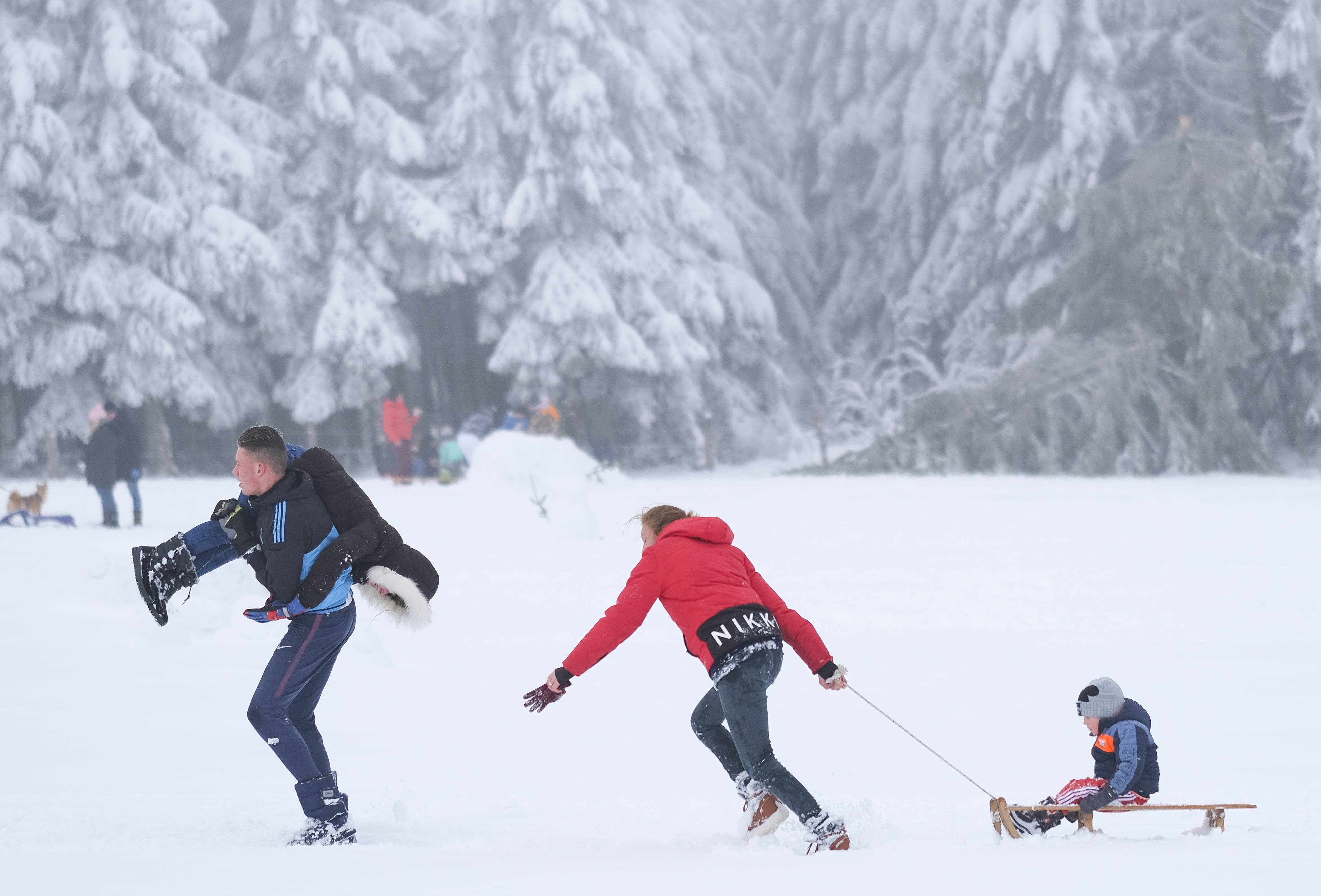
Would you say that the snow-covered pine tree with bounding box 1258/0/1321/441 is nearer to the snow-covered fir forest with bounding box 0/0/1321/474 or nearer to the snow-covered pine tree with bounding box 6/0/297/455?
the snow-covered fir forest with bounding box 0/0/1321/474

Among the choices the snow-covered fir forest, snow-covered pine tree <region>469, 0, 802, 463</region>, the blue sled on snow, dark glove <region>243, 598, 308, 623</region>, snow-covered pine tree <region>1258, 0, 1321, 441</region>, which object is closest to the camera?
dark glove <region>243, 598, 308, 623</region>

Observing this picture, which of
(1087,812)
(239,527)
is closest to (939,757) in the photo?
(1087,812)

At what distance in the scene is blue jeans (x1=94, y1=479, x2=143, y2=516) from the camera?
13.2 m

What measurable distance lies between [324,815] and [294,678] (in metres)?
0.50

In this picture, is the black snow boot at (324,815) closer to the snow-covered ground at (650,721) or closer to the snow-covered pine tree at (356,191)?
the snow-covered ground at (650,721)

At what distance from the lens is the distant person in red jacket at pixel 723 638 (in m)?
4.17

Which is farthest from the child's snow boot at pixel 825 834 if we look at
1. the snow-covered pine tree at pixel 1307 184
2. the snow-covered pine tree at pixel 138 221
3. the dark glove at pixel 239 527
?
the snow-covered pine tree at pixel 138 221

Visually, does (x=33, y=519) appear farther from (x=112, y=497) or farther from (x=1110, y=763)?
(x=1110, y=763)

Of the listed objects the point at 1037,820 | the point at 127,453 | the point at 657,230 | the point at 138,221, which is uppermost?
the point at 138,221

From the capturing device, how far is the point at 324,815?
4387mm

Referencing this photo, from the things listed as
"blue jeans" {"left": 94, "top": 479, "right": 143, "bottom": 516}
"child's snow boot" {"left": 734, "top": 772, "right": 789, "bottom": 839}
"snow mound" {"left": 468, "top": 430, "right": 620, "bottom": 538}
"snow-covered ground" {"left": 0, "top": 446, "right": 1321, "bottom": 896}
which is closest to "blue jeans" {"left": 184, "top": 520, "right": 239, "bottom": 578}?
"snow-covered ground" {"left": 0, "top": 446, "right": 1321, "bottom": 896}

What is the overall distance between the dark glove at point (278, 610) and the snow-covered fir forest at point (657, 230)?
1475cm

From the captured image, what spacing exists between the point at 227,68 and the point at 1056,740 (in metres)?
20.6

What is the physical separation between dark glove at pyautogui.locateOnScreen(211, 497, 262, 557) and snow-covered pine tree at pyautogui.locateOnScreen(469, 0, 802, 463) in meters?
16.5
